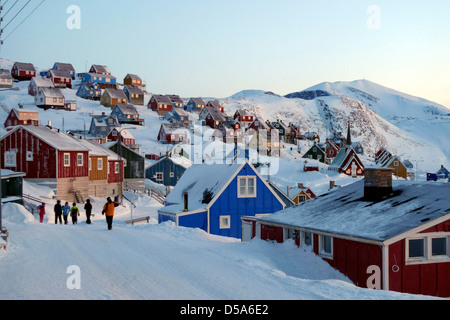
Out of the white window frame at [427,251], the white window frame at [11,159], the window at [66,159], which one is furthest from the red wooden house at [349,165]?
the white window frame at [427,251]

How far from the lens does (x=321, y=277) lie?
17562mm

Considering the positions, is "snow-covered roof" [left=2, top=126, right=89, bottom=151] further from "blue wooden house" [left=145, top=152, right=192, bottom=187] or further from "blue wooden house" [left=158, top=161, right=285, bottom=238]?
"blue wooden house" [left=145, top=152, right=192, bottom=187]

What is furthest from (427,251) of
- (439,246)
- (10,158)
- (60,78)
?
(60,78)

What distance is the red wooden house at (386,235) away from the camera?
15.5m

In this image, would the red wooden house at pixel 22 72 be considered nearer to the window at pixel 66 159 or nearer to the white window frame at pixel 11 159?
the white window frame at pixel 11 159

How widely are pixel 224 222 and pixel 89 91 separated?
119m

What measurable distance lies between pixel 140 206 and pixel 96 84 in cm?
9899

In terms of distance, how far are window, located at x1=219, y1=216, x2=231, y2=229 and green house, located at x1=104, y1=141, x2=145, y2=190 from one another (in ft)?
117

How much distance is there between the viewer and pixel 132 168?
65.7 meters

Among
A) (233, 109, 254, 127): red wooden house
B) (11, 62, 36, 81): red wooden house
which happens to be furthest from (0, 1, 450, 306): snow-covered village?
(11, 62, 36, 81): red wooden house

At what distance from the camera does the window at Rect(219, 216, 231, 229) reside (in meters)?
31.2

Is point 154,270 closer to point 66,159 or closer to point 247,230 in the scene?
point 247,230

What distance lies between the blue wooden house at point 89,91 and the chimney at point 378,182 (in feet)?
426
